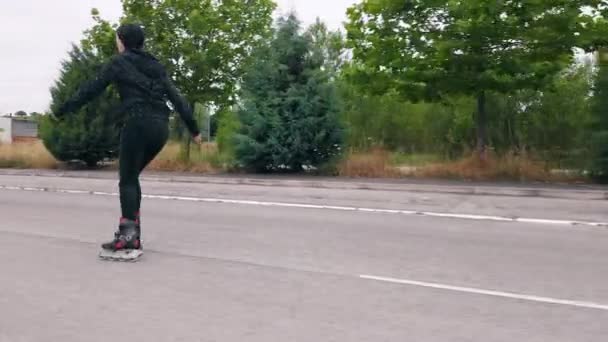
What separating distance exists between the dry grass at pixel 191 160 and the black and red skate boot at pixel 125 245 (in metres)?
12.4

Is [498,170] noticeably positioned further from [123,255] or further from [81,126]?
[81,126]

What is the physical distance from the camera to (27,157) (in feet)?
74.5

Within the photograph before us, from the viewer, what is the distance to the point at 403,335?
378 centimetres

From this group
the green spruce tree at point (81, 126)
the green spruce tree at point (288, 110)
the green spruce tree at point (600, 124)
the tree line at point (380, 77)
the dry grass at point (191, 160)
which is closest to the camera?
the green spruce tree at point (600, 124)

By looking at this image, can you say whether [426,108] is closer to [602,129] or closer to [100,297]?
[602,129]

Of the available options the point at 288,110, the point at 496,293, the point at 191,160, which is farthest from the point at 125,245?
the point at 191,160

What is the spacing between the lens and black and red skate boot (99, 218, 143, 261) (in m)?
5.85

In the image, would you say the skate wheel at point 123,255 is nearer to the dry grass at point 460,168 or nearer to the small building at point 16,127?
the dry grass at point 460,168

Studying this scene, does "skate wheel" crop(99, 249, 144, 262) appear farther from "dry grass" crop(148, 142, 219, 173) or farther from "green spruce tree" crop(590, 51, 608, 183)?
"dry grass" crop(148, 142, 219, 173)

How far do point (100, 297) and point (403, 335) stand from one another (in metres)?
2.16

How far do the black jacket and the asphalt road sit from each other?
1.41m

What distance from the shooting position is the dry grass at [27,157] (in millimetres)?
21859

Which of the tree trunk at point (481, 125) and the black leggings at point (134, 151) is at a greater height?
the tree trunk at point (481, 125)

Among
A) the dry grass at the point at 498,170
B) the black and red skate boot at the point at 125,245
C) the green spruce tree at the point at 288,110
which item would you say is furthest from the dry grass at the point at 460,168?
the black and red skate boot at the point at 125,245
